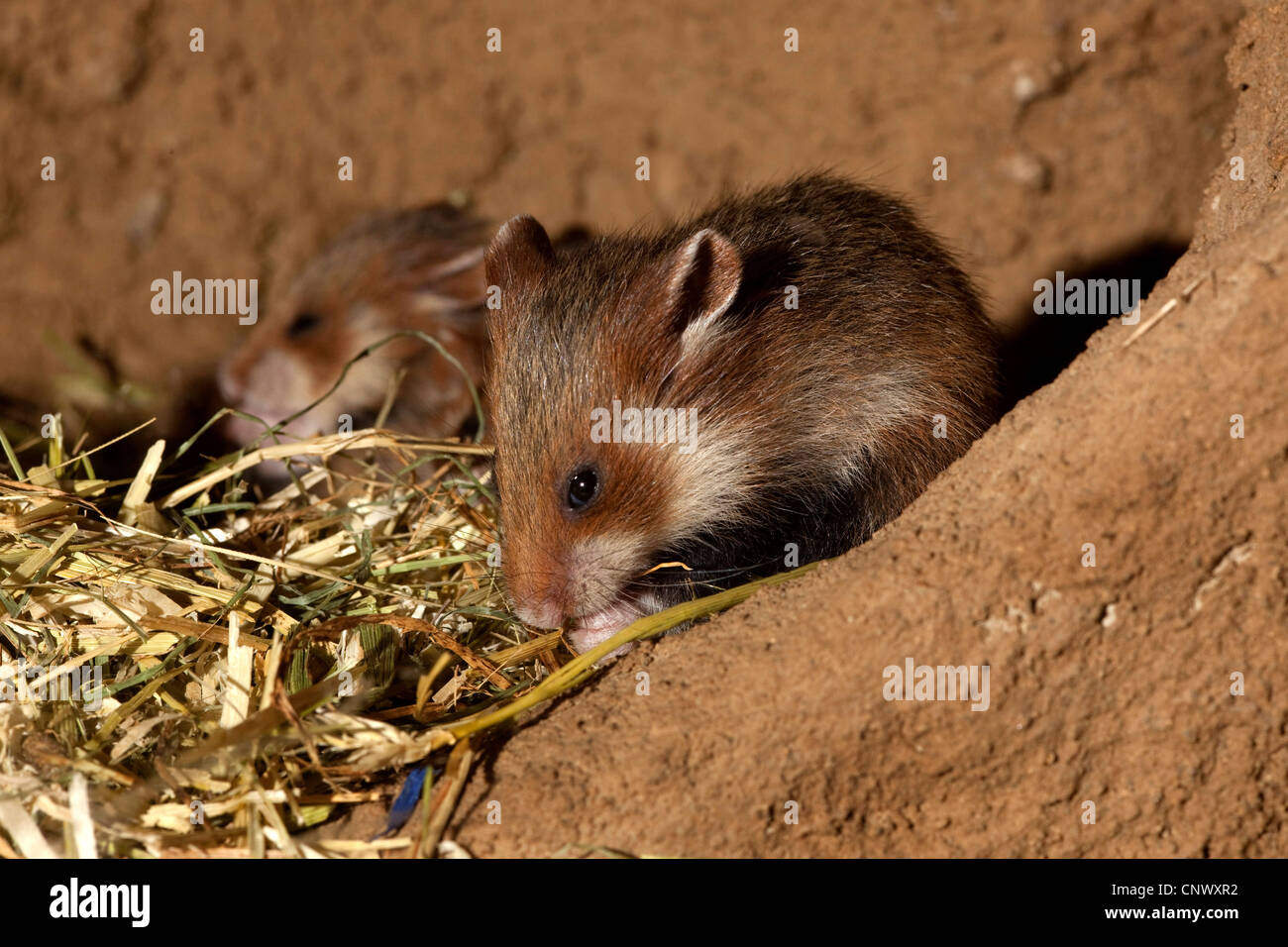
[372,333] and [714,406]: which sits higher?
[372,333]

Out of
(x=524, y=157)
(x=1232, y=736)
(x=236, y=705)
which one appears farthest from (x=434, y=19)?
(x=1232, y=736)

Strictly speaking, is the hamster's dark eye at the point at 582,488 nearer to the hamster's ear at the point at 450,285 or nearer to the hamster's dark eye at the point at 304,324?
the hamster's ear at the point at 450,285

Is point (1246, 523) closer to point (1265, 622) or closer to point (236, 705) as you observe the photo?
point (1265, 622)

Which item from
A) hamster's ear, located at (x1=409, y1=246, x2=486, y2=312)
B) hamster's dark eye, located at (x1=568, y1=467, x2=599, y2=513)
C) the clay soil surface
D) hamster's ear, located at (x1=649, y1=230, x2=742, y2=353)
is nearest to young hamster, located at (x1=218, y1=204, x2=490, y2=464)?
hamster's ear, located at (x1=409, y1=246, x2=486, y2=312)

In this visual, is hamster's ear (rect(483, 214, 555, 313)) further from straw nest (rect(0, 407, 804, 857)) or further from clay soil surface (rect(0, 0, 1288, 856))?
clay soil surface (rect(0, 0, 1288, 856))

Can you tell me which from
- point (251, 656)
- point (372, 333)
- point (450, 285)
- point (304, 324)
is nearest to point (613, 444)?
point (251, 656)

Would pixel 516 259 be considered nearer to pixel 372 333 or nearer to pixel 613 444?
pixel 613 444

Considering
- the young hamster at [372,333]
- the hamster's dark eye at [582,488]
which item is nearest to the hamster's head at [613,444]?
the hamster's dark eye at [582,488]
